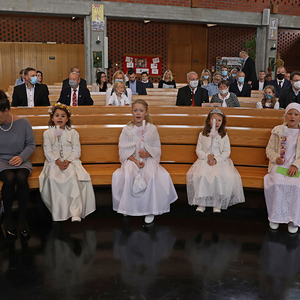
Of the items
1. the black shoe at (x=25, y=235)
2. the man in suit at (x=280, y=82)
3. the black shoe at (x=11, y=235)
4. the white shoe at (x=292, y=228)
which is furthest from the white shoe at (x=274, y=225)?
the man in suit at (x=280, y=82)

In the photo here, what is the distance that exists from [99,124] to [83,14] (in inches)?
312

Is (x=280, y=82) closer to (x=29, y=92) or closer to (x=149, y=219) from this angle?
(x=29, y=92)

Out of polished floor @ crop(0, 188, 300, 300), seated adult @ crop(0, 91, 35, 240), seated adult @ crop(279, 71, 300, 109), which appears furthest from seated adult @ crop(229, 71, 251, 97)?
seated adult @ crop(0, 91, 35, 240)

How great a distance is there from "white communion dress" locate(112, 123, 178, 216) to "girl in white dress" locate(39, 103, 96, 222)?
1.00 feet

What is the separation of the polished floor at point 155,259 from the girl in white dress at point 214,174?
0.20m

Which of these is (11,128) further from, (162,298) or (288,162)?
(288,162)

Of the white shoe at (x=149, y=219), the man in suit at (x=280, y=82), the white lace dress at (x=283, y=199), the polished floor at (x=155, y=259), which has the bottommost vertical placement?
the polished floor at (x=155, y=259)

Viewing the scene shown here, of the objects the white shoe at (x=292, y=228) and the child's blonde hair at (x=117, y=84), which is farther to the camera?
the child's blonde hair at (x=117, y=84)

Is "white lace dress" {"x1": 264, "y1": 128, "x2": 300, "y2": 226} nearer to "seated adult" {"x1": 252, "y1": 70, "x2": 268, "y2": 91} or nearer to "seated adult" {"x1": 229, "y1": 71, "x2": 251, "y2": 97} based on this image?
"seated adult" {"x1": 229, "y1": 71, "x2": 251, "y2": 97}

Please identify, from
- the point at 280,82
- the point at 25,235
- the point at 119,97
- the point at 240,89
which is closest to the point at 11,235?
the point at 25,235

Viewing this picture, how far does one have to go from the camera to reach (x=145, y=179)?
336cm

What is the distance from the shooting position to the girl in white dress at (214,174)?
3.37 m

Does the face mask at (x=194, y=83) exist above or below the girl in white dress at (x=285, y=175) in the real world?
above

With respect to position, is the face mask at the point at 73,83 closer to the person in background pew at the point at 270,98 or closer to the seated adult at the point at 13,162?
the seated adult at the point at 13,162
